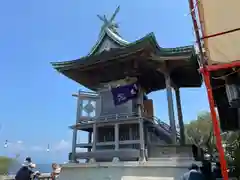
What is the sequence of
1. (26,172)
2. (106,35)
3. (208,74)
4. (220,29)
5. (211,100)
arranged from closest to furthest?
(211,100)
(208,74)
(220,29)
(26,172)
(106,35)

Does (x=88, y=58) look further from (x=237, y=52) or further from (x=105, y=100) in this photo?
(x=237, y=52)

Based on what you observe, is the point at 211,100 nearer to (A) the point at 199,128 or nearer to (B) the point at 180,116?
(B) the point at 180,116

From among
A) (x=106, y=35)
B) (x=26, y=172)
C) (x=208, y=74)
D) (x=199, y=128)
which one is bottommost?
(x=26, y=172)

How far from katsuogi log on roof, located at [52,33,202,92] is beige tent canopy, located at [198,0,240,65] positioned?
27.2 feet

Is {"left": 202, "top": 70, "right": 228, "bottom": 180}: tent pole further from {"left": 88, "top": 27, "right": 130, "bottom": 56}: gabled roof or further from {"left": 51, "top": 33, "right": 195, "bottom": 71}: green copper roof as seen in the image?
{"left": 88, "top": 27, "right": 130, "bottom": 56}: gabled roof

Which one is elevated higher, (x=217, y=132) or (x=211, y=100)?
(x=211, y=100)

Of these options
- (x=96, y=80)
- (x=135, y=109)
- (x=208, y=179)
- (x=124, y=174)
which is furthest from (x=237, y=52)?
(x=96, y=80)

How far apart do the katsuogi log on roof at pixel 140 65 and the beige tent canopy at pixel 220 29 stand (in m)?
8.29

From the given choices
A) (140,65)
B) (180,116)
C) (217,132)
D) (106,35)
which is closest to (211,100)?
(217,132)

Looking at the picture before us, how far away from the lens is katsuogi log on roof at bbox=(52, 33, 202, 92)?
15.0 m

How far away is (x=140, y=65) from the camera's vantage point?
16609 millimetres

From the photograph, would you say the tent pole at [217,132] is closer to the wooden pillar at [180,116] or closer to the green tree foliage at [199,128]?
the wooden pillar at [180,116]

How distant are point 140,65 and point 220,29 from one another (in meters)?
10.6

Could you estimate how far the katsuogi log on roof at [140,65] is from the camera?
14977mm
